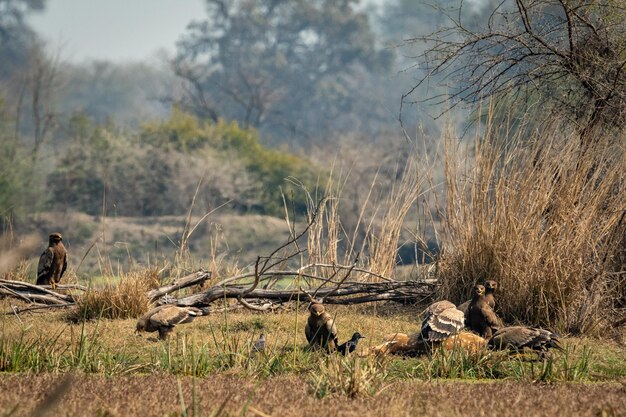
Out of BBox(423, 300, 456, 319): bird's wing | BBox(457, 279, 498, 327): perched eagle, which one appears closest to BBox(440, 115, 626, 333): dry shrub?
BBox(457, 279, 498, 327): perched eagle

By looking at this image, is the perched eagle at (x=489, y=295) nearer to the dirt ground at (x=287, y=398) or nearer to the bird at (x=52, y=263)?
the dirt ground at (x=287, y=398)

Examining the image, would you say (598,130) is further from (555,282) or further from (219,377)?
(219,377)

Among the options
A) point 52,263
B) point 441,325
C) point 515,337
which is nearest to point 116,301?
point 52,263

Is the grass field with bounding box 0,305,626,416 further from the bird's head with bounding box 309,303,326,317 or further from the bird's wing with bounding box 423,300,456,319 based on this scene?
the bird's wing with bounding box 423,300,456,319

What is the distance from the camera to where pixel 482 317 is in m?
7.81

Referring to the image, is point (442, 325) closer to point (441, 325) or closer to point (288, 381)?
point (441, 325)

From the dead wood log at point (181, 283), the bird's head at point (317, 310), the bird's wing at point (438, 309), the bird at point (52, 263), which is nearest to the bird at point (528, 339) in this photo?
the bird's wing at point (438, 309)

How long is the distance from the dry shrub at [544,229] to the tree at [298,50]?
2073 inches

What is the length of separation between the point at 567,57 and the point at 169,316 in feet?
15.7

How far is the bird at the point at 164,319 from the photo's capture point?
7863mm

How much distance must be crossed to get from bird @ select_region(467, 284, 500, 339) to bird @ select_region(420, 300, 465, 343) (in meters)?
0.41

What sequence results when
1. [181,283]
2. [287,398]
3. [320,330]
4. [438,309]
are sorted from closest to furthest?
[287,398]
[320,330]
[438,309]
[181,283]

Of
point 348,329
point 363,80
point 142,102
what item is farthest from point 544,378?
point 142,102

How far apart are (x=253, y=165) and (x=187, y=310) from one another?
27.0 meters
